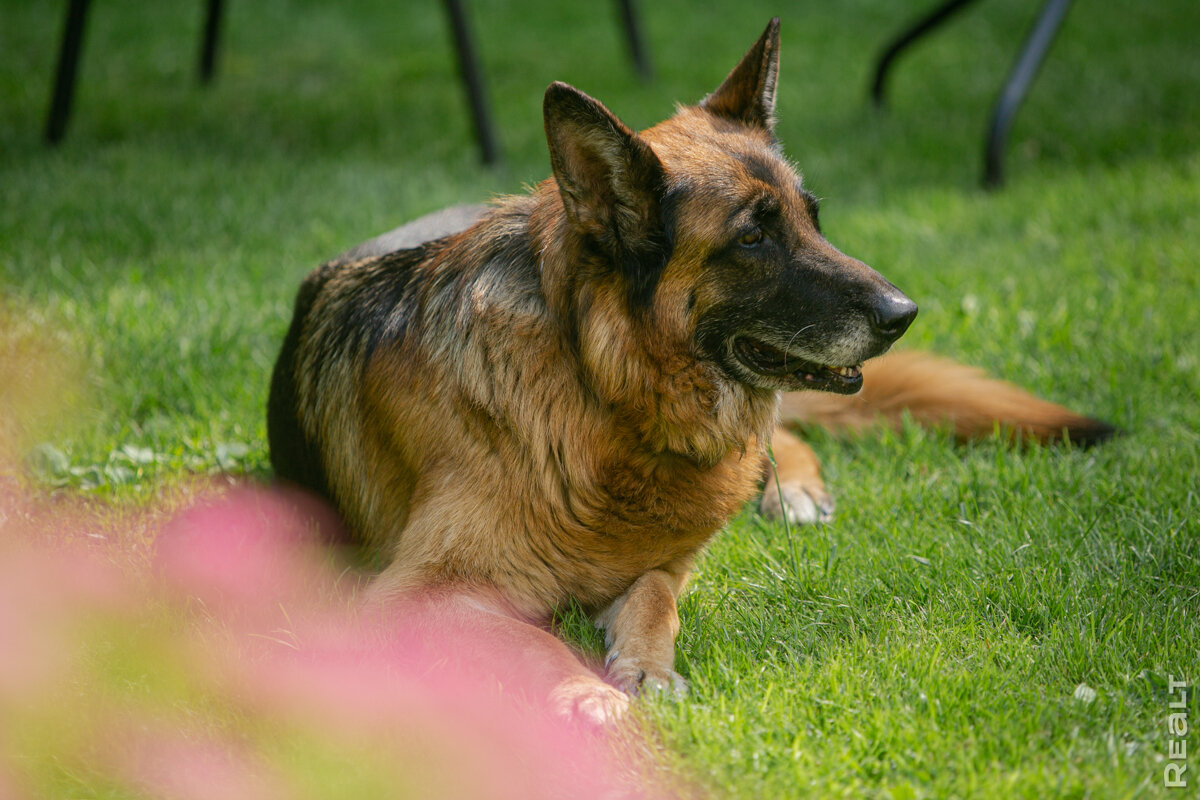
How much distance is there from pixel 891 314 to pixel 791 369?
0.33m

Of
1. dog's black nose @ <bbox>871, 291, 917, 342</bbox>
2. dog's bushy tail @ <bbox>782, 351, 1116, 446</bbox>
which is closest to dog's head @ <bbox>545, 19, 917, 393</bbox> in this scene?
Result: dog's black nose @ <bbox>871, 291, 917, 342</bbox>

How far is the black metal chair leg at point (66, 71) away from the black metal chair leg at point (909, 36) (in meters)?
6.06

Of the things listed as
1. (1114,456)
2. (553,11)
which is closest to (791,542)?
(1114,456)

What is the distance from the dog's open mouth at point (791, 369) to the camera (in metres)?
3.00

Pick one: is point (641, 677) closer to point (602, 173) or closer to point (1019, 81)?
point (602, 173)

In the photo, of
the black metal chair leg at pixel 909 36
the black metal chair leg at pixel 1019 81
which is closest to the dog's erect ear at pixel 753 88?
the black metal chair leg at pixel 1019 81

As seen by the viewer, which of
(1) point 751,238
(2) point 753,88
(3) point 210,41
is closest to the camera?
(1) point 751,238

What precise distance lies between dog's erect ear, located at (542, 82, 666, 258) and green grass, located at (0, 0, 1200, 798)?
1183 mm

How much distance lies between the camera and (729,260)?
292 cm

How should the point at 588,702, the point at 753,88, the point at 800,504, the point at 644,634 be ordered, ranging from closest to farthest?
the point at 588,702 → the point at 644,634 → the point at 753,88 → the point at 800,504

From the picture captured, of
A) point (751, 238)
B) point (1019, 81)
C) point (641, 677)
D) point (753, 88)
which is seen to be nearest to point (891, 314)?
point (751, 238)

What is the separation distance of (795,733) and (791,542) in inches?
36.7

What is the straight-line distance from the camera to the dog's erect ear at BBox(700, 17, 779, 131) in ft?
10.9

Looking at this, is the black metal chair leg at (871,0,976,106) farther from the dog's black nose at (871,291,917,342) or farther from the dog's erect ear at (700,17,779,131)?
the dog's black nose at (871,291,917,342)
